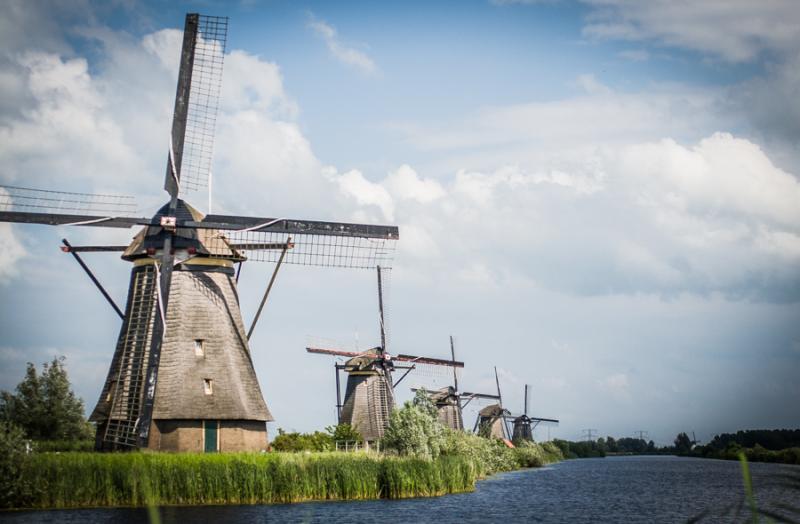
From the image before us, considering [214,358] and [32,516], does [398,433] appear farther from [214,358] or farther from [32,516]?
[32,516]

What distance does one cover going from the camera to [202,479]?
25.0 meters

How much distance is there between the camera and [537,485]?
44.2 m

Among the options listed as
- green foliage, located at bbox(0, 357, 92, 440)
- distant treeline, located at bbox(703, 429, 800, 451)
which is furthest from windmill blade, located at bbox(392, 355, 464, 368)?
distant treeline, located at bbox(703, 429, 800, 451)

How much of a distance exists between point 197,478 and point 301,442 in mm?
9300

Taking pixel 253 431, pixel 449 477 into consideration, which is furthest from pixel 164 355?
pixel 449 477

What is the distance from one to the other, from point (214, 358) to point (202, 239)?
14.8ft

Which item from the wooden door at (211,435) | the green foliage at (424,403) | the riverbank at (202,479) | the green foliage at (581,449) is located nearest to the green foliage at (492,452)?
the green foliage at (424,403)

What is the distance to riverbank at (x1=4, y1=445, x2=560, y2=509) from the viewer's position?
2402 cm

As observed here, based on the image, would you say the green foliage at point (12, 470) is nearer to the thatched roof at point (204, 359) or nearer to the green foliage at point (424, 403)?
the thatched roof at point (204, 359)

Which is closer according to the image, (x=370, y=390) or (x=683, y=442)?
(x=370, y=390)

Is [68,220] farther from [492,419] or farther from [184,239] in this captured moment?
[492,419]

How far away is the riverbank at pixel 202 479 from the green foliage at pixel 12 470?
61 mm

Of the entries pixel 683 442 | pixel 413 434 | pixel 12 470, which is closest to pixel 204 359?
pixel 12 470

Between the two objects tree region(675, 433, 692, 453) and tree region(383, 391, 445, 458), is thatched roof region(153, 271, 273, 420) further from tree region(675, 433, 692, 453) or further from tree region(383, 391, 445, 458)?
tree region(675, 433, 692, 453)
